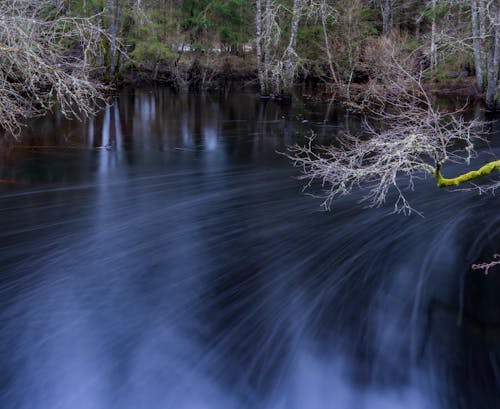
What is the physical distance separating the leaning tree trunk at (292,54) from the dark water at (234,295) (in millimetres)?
13739

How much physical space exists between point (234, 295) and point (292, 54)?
1989 centimetres

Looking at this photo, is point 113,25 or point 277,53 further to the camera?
point 277,53

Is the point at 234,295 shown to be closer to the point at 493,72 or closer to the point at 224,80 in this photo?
the point at 493,72

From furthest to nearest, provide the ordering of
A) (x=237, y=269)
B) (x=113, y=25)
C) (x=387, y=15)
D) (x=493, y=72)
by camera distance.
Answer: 1. (x=387, y=15)
2. (x=113, y=25)
3. (x=493, y=72)
4. (x=237, y=269)

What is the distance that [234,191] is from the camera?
36.2ft

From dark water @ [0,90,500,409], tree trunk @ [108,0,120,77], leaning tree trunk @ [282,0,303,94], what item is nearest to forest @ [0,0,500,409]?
dark water @ [0,90,500,409]

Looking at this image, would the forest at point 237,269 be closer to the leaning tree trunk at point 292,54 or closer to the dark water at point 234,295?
the dark water at point 234,295

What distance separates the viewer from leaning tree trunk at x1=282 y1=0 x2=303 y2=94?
23.8 meters

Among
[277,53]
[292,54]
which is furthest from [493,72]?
[277,53]

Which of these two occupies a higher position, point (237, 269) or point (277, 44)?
point (277, 44)

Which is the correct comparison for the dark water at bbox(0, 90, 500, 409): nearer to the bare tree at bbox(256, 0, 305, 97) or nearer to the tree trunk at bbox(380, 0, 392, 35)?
the bare tree at bbox(256, 0, 305, 97)

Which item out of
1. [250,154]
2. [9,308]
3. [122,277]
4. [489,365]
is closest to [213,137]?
[250,154]

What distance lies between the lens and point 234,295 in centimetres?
668

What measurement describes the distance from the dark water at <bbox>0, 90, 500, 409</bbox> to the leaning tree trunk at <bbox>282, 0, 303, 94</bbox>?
13739 mm
